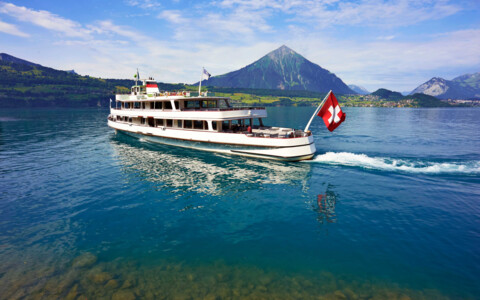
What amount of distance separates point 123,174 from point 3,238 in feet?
34.3

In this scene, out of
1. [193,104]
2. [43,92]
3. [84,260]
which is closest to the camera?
[84,260]

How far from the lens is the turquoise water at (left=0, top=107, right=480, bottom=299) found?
31.1 feet

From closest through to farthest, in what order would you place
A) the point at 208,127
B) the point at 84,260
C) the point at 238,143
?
1. the point at 84,260
2. the point at 238,143
3. the point at 208,127

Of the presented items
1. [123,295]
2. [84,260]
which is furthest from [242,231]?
[84,260]

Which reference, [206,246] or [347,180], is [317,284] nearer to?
[206,246]

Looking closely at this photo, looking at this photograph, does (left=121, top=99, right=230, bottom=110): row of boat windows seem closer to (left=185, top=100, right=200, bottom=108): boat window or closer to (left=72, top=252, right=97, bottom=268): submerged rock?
(left=185, top=100, right=200, bottom=108): boat window

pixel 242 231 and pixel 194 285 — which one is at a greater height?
pixel 242 231

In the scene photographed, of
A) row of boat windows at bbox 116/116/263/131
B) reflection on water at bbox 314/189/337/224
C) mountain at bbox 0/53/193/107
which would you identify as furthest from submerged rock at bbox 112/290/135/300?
mountain at bbox 0/53/193/107

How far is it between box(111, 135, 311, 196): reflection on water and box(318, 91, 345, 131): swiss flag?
17.2 feet

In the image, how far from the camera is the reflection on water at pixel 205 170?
20391mm

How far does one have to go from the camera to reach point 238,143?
2808 centimetres

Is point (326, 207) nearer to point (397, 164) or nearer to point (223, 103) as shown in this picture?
point (397, 164)

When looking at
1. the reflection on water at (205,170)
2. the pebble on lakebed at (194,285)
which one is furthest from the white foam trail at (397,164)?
the pebble on lakebed at (194,285)

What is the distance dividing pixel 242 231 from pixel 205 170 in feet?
38.9
